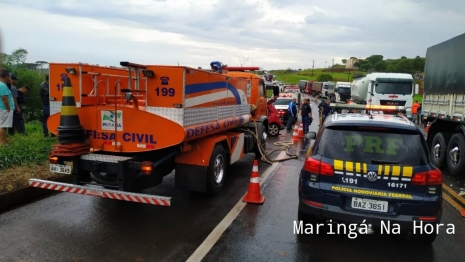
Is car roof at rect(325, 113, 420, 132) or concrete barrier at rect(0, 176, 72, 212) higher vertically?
car roof at rect(325, 113, 420, 132)

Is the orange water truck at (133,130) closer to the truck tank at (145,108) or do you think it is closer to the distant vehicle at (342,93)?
the truck tank at (145,108)

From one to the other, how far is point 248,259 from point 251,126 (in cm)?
563

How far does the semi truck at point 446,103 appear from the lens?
313 inches

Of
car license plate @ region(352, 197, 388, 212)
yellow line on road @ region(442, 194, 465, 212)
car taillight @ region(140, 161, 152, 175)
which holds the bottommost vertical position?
yellow line on road @ region(442, 194, 465, 212)

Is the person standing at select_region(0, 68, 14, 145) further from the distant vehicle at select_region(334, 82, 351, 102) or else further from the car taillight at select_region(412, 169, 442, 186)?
the distant vehicle at select_region(334, 82, 351, 102)

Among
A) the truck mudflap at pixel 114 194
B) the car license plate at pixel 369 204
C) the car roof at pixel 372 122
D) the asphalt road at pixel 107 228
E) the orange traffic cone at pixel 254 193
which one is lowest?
the asphalt road at pixel 107 228

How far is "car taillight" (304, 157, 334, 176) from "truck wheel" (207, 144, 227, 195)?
6.88 ft

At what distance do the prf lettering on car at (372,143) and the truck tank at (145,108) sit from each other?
2.20 meters

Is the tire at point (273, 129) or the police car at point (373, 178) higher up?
the police car at point (373, 178)

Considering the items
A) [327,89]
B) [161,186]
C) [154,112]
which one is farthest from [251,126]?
[327,89]

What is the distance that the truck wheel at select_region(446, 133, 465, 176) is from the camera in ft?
25.8

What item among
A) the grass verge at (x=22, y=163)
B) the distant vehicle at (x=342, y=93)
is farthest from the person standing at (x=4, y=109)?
the distant vehicle at (x=342, y=93)

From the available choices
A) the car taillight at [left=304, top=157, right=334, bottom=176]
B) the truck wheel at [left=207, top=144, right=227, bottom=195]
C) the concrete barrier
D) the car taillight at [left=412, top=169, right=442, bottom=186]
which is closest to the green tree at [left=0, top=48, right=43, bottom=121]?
the concrete barrier

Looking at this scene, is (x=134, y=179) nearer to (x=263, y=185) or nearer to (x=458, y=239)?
(x=263, y=185)
